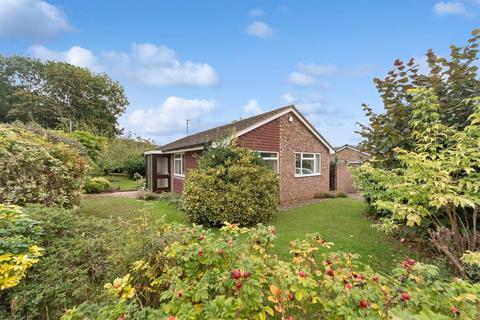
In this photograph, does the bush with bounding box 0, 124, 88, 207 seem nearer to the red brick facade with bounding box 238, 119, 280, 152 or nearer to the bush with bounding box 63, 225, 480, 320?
the bush with bounding box 63, 225, 480, 320

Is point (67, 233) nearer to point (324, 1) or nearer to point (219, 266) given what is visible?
point (219, 266)

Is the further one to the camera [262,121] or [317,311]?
→ [262,121]

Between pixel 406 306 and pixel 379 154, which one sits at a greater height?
pixel 379 154

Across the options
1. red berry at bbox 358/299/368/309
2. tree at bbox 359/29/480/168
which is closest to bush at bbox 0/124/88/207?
red berry at bbox 358/299/368/309

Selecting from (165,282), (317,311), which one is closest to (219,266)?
(165,282)

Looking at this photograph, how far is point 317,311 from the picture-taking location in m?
2.16

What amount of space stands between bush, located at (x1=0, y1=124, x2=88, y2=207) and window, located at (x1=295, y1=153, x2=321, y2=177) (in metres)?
10.2

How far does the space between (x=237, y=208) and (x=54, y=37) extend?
9745 millimetres

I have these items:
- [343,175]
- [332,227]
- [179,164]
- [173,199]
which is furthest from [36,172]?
[343,175]

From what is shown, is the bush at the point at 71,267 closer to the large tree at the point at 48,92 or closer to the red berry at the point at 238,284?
the red berry at the point at 238,284

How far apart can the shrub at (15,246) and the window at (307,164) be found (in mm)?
11520

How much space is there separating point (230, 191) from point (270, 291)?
18.9 ft

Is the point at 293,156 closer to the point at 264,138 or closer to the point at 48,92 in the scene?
the point at 264,138

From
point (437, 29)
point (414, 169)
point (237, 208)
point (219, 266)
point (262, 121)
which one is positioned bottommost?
point (237, 208)
